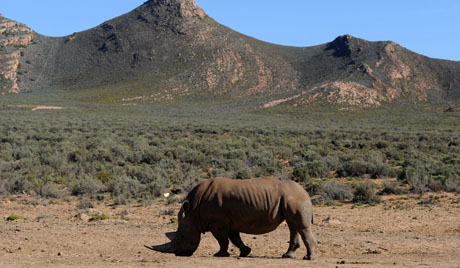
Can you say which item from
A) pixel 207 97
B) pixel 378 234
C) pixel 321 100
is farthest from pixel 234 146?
pixel 207 97

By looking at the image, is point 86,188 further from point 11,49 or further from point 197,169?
point 11,49

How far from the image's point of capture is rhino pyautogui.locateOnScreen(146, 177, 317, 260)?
8.20 metres

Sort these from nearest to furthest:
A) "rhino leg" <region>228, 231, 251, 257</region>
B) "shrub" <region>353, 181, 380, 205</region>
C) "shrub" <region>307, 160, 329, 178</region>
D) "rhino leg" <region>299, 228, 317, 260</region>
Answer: "rhino leg" <region>299, 228, 317, 260</region>
"rhino leg" <region>228, 231, 251, 257</region>
"shrub" <region>353, 181, 380, 205</region>
"shrub" <region>307, 160, 329, 178</region>

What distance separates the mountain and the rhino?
8302cm

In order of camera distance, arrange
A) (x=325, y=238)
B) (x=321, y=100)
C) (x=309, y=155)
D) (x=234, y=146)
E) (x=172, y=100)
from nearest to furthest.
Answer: (x=325, y=238)
(x=309, y=155)
(x=234, y=146)
(x=321, y=100)
(x=172, y=100)

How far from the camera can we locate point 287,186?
328 inches

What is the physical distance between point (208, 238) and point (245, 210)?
236 centimetres

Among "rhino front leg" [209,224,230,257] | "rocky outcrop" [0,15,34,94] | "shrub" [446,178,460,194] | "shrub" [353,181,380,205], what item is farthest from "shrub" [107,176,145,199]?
"rocky outcrop" [0,15,34,94]

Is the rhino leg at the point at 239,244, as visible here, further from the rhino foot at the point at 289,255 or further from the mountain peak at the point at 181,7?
the mountain peak at the point at 181,7

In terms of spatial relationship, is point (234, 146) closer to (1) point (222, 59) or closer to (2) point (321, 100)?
(2) point (321, 100)

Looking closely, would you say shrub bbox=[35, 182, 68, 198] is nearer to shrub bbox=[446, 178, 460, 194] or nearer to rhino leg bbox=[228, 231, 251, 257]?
rhino leg bbox=[228, 231, 251, 257]

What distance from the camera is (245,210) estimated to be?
8.19 metres

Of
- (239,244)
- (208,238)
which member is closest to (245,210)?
(239,244)

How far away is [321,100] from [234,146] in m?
67.2
